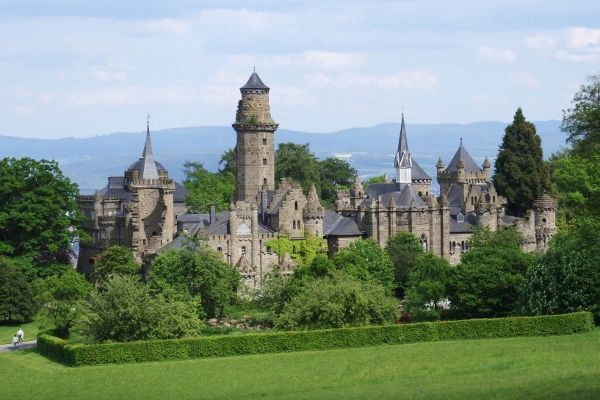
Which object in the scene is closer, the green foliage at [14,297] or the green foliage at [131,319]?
the green foliage at [131,319]

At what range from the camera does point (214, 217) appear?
109562 millimetres

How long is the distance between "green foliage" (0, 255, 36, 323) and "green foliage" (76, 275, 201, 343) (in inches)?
703

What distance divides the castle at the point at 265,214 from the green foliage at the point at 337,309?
22.6 meters

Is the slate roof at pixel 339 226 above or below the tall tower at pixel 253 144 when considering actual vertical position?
below

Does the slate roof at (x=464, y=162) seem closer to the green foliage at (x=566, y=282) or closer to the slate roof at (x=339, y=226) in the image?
the slate roof at (x=339, y=226)

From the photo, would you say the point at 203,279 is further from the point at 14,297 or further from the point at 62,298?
the point at 14,297

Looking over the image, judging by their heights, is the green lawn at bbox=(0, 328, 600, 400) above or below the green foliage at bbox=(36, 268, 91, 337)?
below

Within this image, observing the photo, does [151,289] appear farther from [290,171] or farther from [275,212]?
[290,171]

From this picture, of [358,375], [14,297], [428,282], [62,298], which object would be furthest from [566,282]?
[14,297]

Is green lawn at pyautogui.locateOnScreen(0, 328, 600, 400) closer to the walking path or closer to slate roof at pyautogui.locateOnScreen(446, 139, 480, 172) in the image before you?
the walking path

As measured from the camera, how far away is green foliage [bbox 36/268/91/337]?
81.1m

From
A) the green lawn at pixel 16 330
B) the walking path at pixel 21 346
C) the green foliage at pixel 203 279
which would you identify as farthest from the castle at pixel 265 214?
the walking path at pixel 21 346

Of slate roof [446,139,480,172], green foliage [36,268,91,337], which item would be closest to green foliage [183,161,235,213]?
slate roof [446,139,480,172]

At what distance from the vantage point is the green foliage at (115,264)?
103 meters
